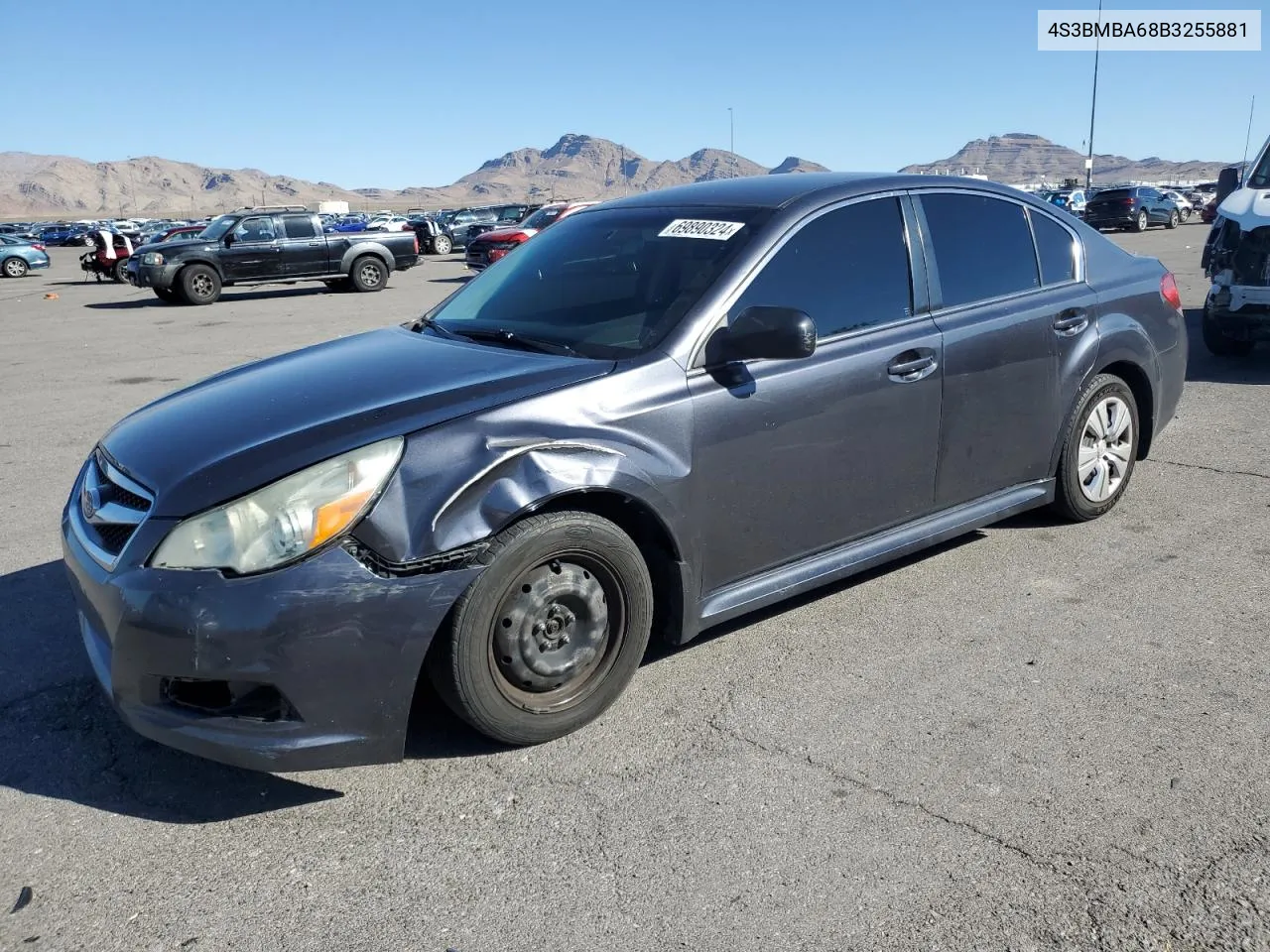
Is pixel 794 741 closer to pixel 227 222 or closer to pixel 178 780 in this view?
pixel 178 780

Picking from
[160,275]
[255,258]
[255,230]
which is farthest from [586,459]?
[255,230]

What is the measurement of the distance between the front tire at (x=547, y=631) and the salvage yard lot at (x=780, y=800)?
0.15 meters

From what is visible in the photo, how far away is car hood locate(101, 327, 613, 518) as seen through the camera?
3.07 metres

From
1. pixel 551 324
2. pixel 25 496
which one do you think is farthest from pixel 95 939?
pixel 25 496

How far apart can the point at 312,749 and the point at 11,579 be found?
9.34 feet

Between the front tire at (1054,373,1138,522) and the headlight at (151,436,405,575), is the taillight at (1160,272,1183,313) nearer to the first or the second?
the front tire at (1054,373,1138,522)

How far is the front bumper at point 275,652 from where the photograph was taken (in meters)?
2.87

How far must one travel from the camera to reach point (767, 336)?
11.7ft

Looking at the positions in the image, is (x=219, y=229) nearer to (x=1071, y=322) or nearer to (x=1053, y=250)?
(x=1053, y=250)

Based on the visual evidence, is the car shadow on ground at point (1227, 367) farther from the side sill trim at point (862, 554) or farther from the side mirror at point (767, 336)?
the side mirror at point (767, 336)

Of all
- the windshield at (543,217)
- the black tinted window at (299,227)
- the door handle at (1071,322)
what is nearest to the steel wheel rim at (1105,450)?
the door handle at (1071,322)

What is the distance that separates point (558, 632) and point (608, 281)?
1.45 metres

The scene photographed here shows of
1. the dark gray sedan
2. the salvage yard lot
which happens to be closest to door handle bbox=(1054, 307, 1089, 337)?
the dark gray sedan

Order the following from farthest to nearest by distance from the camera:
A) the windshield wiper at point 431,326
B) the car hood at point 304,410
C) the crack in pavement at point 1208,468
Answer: the crack in pavement at point 1208,468, the windshield wiper at point 431,326, the car hood at point 304,410
